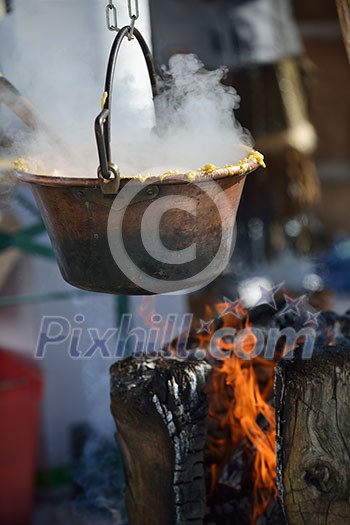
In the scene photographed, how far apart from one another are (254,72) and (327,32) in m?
1.19

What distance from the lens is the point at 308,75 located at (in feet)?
20.9

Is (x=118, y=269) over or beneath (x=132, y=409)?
over

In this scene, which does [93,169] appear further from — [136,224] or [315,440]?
[315,440]

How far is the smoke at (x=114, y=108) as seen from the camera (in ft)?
8.19

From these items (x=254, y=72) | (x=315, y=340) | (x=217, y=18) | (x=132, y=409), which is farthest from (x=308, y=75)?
(x=132, y=409)

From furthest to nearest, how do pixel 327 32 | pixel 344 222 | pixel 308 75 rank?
1. pixel 344 222
2. pixel 327 32
3. pixel 308 75

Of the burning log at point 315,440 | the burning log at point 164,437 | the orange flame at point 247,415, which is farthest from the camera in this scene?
the orange flame at point 247,415

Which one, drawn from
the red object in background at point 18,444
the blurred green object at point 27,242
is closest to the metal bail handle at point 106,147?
→ the blurred green object at point 27,242

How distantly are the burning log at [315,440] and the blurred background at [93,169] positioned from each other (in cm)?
105

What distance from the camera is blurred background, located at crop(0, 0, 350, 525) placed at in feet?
9.66

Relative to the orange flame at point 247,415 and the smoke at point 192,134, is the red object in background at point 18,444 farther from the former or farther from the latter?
the smoke at point 192,134

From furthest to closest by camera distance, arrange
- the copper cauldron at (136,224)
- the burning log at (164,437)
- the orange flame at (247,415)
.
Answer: the orange flame at (247,415)
the burning log at (164,437)
the copper cauldron at (136,224)

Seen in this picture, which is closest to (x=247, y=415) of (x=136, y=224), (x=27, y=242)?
(x=136, y=224)

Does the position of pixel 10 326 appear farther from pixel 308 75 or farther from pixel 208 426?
pixel 308 75
